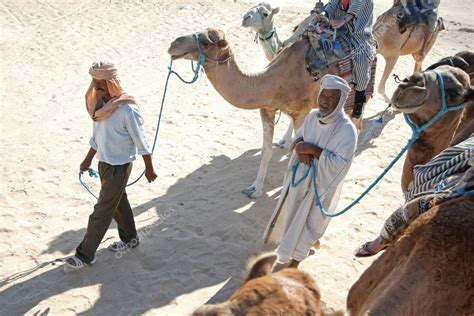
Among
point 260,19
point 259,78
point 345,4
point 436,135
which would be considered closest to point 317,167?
point 436,135

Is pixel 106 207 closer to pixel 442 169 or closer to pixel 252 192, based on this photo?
pixel 252 192

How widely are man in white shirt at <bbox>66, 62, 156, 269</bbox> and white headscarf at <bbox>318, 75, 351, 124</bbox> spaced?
5.67ft

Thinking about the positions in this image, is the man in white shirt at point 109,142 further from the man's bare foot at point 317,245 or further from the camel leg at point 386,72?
the camel leg at point 386,72

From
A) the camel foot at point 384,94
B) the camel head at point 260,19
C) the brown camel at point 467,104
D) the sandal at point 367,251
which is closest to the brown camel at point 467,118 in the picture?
the brown camel at point 467,104

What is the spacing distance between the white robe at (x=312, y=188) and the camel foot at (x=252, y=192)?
5.53 ft

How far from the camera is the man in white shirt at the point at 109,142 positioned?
4.68 meters

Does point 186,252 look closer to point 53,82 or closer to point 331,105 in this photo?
point 331,105

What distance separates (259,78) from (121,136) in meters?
2.14

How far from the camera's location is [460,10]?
1964cm

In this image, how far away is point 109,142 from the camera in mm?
4824

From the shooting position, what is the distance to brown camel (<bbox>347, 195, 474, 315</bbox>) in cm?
251

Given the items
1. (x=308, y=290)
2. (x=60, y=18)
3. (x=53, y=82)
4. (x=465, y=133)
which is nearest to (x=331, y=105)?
(x=465, y=133)

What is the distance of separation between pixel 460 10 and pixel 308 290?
65.6ft

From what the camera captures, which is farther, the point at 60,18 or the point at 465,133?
the point at 60,18
